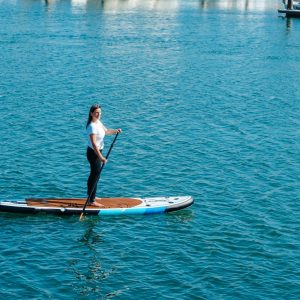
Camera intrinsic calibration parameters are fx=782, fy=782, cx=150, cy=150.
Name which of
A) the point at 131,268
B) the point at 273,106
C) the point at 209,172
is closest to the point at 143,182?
the point at 209,172

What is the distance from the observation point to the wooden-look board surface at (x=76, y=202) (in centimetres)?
2462

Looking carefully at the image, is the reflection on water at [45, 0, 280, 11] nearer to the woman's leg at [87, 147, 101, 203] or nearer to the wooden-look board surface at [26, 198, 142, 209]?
the wooden-look board surface at [26, 198, 142, 209]

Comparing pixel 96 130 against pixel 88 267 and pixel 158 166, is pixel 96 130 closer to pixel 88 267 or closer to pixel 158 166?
pixel 88 267

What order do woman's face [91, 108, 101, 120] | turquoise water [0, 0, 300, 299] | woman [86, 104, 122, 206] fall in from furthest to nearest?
woman [86, 104, 122, 206]
woman's face [91, 108, 101, 120]
turquoise water [0, 0, 300, 299]

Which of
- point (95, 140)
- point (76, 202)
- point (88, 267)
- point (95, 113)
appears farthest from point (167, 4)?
point (88, 267)

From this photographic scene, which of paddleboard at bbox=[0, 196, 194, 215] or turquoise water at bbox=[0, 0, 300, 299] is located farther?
paddleboard at bbox=[0, 196, 194, 215]

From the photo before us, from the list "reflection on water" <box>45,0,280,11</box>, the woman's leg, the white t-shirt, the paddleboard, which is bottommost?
"reflection on water" <box>45,0,280,11</box>

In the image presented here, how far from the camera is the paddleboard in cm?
2427

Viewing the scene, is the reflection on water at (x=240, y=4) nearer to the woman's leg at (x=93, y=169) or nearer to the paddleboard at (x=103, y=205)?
the paddleboard at (x=103, y=205)

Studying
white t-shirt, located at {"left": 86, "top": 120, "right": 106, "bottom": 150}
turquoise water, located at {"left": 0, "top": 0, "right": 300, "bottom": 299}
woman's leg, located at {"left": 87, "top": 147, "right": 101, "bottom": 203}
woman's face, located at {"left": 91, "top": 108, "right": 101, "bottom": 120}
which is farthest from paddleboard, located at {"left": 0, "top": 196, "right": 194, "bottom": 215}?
woman's face, located at {"left": 91, "top": 108, "right": 101, "bottom": 120}

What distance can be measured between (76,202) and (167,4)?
10027 centimetres

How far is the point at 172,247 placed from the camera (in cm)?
2252

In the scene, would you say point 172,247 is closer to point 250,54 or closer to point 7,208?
point 7,208

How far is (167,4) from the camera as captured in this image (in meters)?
122
